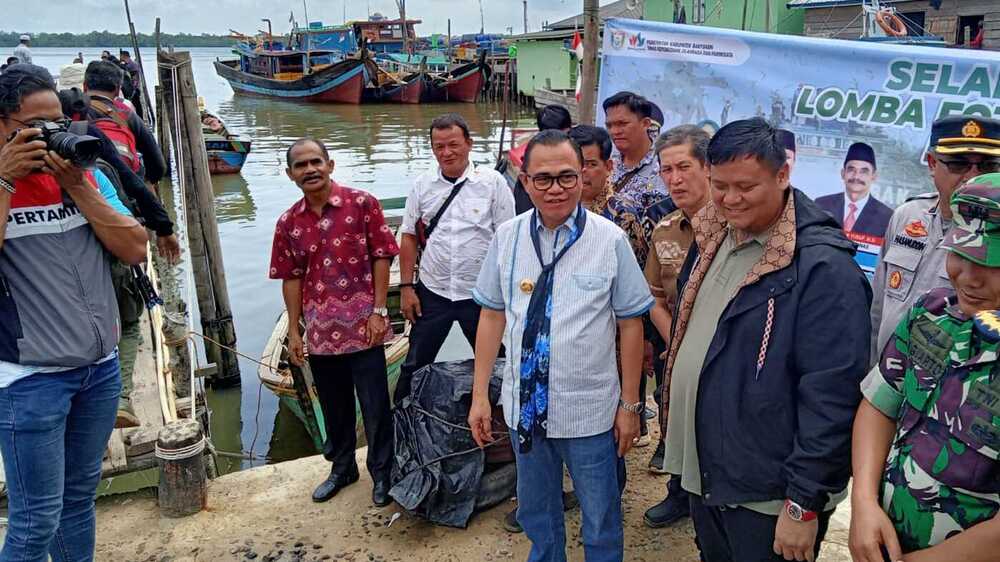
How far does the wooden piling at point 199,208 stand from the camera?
6086 millimetres

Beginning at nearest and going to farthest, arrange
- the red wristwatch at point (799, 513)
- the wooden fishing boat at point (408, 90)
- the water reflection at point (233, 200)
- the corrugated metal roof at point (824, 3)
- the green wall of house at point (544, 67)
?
the red wristwatch at point (799, 513) < the water reflection at point (233, 200) < the corrugated metal roof at point (824, 3) < the green wall of house at point (544, 67) < the wooden fishing boat at point (408, 90)

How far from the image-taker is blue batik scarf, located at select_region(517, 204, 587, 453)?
2.12 metres

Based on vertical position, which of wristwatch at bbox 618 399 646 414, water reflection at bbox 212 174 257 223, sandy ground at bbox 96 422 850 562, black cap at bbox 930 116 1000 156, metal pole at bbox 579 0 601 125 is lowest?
water reflection at bbox 212 174 257 223

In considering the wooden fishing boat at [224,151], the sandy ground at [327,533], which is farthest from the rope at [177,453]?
the wooden fishing boat at [224,151]

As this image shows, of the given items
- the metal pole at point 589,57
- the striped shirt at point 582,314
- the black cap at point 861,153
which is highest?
the metal pole at point 589,57

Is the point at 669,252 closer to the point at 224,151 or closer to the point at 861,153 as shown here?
the point at 861,153

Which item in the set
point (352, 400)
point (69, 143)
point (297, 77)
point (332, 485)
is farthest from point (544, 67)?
point (69, 143)

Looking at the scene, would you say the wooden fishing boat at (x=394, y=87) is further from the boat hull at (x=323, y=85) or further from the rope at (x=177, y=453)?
the rope at (x=177, y=453)

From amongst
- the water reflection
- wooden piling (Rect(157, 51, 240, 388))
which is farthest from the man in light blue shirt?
the water reflection

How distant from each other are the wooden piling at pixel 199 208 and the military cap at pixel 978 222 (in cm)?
599

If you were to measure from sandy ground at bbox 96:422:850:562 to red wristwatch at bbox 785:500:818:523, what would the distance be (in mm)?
1233

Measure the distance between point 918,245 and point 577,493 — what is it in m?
1.38

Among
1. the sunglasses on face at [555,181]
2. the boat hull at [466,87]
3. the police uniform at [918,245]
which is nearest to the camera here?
the police uniform at [918,245]

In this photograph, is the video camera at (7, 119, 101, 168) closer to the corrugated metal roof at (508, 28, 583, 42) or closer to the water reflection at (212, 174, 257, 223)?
the water reflection at (212, 174, 257, 223)
